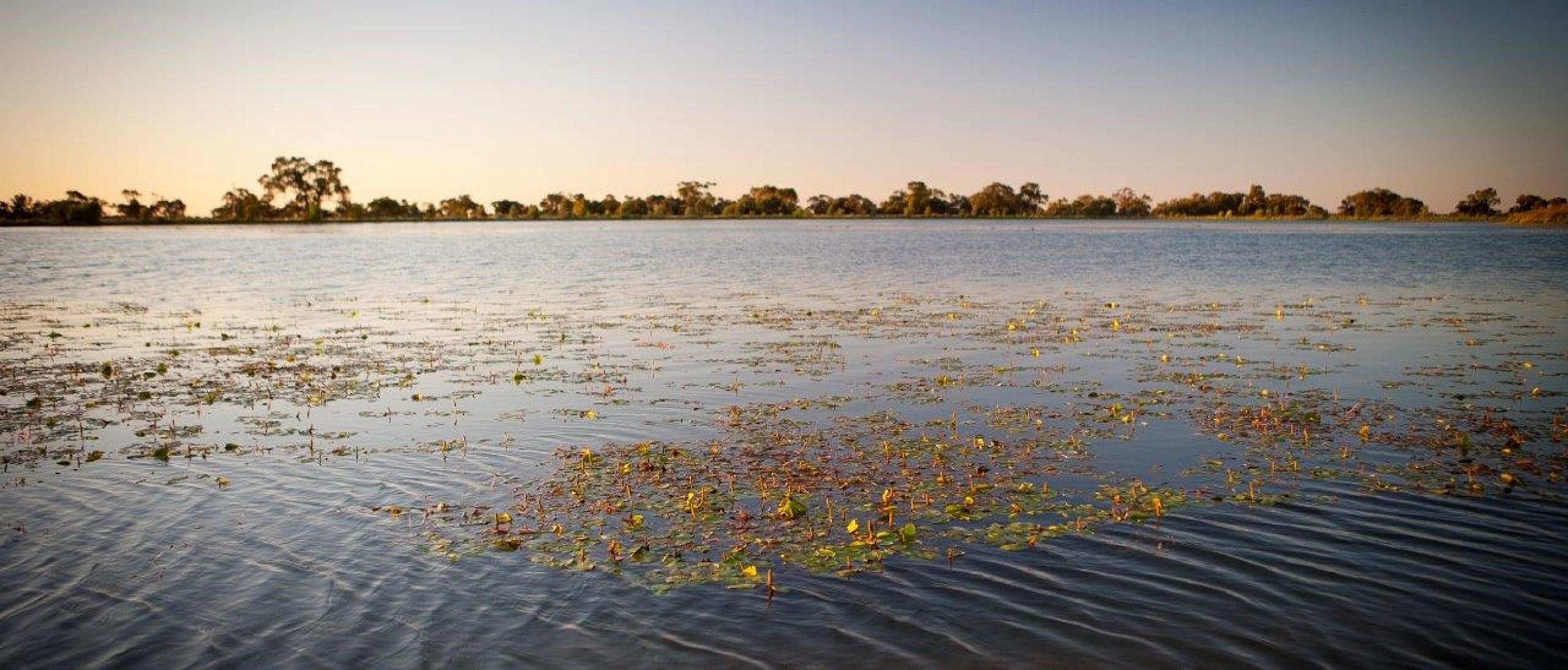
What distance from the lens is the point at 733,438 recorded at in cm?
1424

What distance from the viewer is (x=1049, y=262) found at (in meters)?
65.0

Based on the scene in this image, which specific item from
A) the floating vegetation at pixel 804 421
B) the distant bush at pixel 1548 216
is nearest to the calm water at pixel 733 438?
the floating vegetation at pixel 804 421

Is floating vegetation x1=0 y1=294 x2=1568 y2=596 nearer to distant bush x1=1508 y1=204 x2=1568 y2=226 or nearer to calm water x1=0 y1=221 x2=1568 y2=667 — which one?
calm water x1=0 y1=221 x2=1568 y2=667

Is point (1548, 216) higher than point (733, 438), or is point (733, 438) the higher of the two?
point (1548, 216)

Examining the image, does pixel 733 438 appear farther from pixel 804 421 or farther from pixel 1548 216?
pixel 1548 216

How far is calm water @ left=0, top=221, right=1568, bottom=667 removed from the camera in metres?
7.67

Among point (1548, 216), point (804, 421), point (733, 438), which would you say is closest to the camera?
point (733, 438)

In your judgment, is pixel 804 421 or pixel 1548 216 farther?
pixel 1548 216

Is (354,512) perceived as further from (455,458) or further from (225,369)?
(225,369)

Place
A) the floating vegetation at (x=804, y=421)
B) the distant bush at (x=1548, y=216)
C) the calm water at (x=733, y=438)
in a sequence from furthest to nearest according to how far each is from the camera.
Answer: the distant bush at (x=1548, y=216) → the floating vegetation at (x=804, y=421) → the calm water at (x=733, y=438)

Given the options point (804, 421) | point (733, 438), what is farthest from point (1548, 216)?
point (733, 438)

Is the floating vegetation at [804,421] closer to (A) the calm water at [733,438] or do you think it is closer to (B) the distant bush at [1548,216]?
(A) the calm water at [733,438]

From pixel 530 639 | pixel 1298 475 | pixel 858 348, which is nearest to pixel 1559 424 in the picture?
pixel 1298 475

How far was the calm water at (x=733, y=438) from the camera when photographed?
7.67 metres
